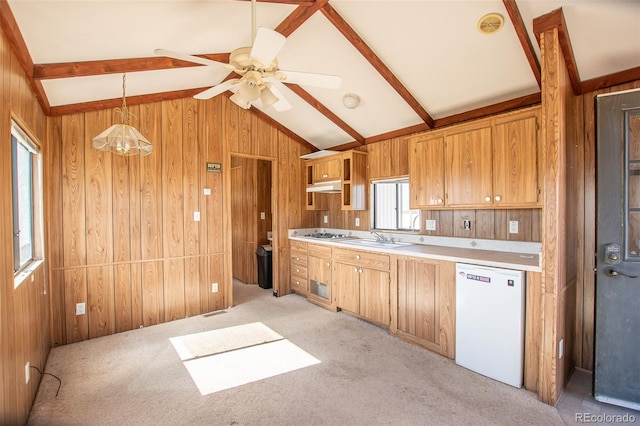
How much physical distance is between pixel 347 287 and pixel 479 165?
209cm

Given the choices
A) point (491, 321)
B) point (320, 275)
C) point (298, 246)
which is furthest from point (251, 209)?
point (491, 321)

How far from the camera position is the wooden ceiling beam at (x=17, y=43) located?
5.52 ft

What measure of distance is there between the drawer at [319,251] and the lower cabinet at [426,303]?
1.23m

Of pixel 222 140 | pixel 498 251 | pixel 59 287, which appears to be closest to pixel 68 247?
pixel 59 287

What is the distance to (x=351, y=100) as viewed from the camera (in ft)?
12.1

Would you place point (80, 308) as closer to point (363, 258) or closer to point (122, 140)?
point (122, 140)

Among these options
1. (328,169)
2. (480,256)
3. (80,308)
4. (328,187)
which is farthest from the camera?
(328,169)

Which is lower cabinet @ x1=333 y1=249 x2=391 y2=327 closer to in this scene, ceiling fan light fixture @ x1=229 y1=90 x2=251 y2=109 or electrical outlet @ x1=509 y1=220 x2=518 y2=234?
electrical outlet @ x1=509 y1=220 x2=518 y2=234

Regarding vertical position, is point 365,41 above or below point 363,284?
above

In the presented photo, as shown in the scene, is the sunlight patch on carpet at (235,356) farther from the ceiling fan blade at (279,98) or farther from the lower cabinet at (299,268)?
the ceiling fan blade at (279,98)

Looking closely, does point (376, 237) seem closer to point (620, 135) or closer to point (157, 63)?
point (620, 135)

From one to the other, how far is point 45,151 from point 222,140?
1.89 meters

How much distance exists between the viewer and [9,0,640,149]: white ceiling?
79.4 inches

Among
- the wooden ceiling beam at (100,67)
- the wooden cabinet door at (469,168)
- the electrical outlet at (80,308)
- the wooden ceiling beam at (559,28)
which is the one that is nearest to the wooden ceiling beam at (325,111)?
the wooden ceiling beam at (100,67)
